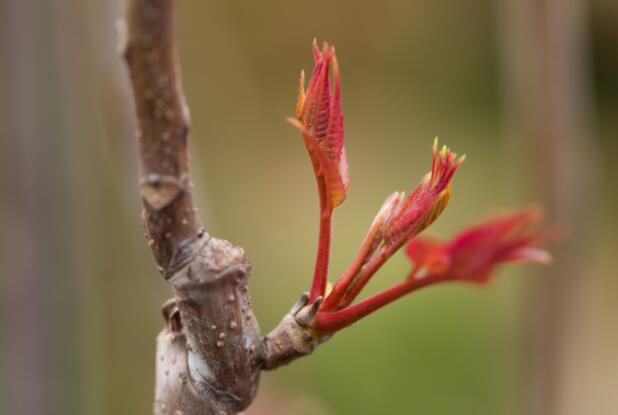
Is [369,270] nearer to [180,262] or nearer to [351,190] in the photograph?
[180,262]

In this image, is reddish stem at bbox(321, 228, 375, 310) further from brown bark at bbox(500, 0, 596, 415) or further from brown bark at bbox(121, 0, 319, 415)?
brown bark at bbox(500, 0, 596, 415)

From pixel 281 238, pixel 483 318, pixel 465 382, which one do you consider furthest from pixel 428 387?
pixel 281 238

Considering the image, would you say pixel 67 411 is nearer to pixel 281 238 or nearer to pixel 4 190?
pixel 4 190

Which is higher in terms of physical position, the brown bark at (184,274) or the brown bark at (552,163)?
the brown bark at (552,163)

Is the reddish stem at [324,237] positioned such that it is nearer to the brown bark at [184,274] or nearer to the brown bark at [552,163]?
the brown bark at [184,274]

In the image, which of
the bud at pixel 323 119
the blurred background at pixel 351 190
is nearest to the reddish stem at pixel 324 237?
the bud at pixel 323 119

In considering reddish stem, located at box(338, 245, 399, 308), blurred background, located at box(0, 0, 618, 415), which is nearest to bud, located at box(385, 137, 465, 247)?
reddish stem, located at box(338, 245, 399, 308)
